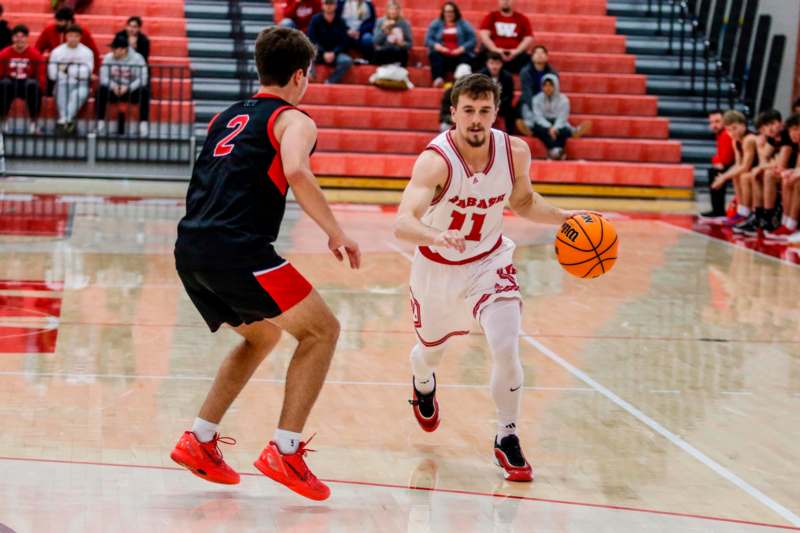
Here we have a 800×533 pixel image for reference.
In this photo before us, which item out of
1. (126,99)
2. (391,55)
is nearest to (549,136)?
(391,55)

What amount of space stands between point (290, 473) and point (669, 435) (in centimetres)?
212

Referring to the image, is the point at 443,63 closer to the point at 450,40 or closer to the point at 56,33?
the point at 450,40

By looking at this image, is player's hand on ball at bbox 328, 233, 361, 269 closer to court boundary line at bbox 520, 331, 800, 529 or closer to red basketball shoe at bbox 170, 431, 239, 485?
red basketball shoe at bbox 170, 431, 239, 485

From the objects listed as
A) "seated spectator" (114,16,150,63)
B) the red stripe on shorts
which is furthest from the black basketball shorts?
"seated spectator" (114,16,150,63)

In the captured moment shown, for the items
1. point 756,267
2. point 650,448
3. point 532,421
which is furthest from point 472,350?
point 756,267

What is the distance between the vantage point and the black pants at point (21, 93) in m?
17.5

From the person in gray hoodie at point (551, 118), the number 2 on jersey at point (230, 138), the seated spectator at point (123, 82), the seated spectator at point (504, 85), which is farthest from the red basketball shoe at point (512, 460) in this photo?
the seated spectator at point (123, 82)

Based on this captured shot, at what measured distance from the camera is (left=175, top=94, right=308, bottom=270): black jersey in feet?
Answer: 15.5

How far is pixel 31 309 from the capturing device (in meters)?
8.59

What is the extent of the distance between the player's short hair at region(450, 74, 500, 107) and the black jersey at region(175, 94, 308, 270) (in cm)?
93

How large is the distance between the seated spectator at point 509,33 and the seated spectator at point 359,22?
1631mm

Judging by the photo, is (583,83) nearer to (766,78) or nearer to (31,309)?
(766,78)

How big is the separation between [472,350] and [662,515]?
3.18 metres

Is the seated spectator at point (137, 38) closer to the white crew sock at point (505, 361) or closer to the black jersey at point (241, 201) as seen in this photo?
the white crew sock at point (505, 361)
